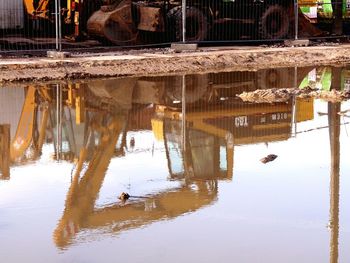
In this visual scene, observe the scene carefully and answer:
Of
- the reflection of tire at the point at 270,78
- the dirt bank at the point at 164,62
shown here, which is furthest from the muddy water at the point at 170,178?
the dirt bank at the point at 164,62

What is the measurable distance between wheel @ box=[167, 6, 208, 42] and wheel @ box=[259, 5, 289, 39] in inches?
95.7

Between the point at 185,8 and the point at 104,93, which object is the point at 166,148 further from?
the point at 185,8

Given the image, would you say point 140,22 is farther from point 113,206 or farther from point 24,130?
point 113,206

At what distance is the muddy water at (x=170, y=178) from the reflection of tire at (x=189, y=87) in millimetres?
83

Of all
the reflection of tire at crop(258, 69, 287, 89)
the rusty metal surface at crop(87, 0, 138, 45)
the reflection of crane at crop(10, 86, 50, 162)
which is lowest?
the reflection of crane at crop(10, 86, 50, 162)

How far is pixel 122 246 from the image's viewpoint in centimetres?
715

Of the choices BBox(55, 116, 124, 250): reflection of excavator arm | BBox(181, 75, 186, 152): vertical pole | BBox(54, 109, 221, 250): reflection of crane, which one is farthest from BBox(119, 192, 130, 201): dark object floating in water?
BBox(181, 75, 186, 152): vertical pole

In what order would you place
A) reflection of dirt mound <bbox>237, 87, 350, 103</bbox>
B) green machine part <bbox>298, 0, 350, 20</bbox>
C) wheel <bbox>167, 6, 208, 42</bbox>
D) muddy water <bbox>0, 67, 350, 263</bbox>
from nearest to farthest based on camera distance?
muddy water <bbox>0, 67, 350, 263</bbox> → reflection of dirt mound <bbox>237, 87, 350, 103</bbox> → wheel <bbox>167, 6, 208, 42</bbox> → green machine part <bbox>298, 0, 350, 20</bbox>

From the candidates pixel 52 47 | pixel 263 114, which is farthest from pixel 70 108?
pixel 52 47

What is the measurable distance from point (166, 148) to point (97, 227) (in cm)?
377

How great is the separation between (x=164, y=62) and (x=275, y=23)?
7.30m

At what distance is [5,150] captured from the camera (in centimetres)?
1157

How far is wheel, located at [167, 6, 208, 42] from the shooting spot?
2416cm

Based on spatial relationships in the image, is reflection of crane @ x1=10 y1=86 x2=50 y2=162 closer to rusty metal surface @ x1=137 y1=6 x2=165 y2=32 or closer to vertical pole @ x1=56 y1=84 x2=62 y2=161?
vertical pole @ x1=56 y1=84 x2=62 y2=161
